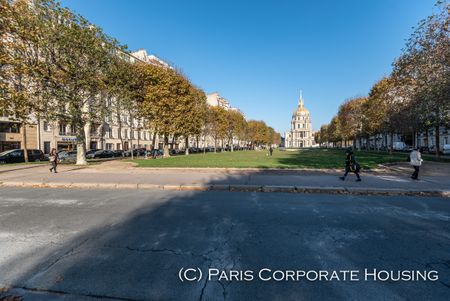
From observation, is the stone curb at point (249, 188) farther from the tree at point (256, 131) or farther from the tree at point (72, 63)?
the tree at point (256, 131)

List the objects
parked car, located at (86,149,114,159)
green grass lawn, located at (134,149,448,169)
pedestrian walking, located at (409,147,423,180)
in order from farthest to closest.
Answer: parked car, located at (86,149,114,159), green grass lawn, located at (134,149,448,169), pedestrian walking, located at (409,147,423,180)

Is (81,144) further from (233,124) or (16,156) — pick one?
(233,124)

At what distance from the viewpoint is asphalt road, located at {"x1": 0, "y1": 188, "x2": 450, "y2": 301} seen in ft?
9.27

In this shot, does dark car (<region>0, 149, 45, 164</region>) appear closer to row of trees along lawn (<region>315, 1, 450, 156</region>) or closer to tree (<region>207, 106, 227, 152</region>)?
tree (<region>207, 106, 227, 152</region>)

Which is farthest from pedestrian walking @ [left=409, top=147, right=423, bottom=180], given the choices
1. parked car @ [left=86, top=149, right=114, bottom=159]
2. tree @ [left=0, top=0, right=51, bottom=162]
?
parked car @ [left=86, top=149, right=114, bottom=159]

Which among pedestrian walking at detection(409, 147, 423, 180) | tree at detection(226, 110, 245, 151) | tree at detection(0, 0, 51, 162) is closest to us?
pedestrian walking at detection(409, 147, 423, 180)

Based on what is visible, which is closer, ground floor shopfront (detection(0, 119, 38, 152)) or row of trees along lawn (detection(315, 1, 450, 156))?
row of trees along lawn (detection(315, 1, 450, 156))

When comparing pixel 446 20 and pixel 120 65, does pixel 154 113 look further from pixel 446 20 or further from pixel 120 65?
pixel 446 20

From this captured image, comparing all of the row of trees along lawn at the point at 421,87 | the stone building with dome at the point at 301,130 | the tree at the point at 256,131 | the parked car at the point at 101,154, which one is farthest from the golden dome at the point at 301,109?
the parked car at the point at 101,154

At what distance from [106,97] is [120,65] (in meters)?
3.06

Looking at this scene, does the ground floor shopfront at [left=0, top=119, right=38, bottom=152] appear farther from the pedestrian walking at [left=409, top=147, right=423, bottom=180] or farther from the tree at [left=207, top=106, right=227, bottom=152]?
the pedestrian walking at [left=409, top=147, right=423, bottom=180]

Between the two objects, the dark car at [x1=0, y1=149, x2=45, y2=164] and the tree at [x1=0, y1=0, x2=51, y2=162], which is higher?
the tree at [x1=0, y1=0, x2=51, y2=162]


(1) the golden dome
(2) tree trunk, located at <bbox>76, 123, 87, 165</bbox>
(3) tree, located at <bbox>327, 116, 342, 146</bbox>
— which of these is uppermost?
(1) the golden dome

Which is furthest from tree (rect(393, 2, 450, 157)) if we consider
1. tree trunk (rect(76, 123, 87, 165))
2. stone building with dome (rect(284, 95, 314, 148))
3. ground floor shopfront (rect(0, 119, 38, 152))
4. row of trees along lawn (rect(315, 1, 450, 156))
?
stone building with dome (rect(284, 95, 314, 148))
